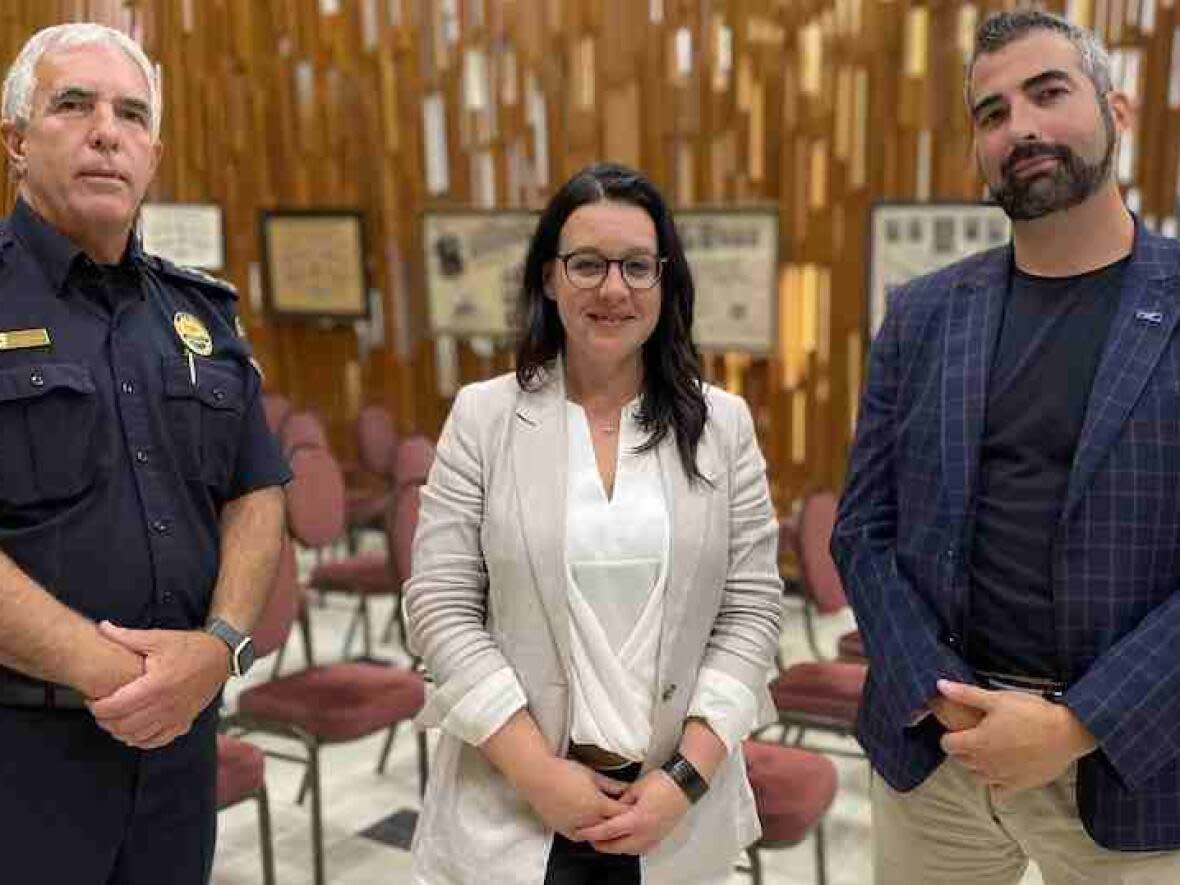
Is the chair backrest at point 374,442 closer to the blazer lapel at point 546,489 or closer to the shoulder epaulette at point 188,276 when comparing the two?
the shoulder epaulette at point 188,276

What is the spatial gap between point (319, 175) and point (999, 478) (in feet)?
21.4

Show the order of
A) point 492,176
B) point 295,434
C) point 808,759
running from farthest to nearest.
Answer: point 492,176, point 295,434, point 808,759

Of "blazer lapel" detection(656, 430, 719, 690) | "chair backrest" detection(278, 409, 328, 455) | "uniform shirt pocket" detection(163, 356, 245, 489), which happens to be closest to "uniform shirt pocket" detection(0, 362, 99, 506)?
"uniform shirt pocket" detection(163, 356, 245, 489)

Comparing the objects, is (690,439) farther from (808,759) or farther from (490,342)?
(490,342)

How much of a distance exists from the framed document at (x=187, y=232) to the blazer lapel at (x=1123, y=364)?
237 inches

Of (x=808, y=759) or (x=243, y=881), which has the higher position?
(x=808, y=759)

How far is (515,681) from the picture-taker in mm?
1710

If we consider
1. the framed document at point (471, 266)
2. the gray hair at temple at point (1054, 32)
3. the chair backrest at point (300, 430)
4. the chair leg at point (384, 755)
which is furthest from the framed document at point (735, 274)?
the gray hair at temple at point (1054, 32)

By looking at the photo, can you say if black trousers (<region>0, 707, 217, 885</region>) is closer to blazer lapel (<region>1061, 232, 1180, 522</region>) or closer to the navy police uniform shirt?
the navy police uniform shirt

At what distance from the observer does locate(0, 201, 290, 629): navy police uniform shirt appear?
1.64 metres

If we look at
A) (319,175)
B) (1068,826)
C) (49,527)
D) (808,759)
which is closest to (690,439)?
(1068,826)

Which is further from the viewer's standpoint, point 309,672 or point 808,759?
point 309,672

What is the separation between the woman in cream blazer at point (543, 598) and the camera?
5.63 feet

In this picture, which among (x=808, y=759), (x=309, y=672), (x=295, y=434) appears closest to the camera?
(x=808, y=759)
